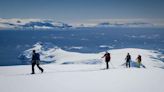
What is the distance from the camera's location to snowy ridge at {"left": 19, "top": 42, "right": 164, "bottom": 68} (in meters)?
68.1

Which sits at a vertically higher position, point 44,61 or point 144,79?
point 144,79

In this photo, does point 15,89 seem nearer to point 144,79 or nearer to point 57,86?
point 57,86

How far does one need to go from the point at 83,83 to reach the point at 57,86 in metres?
1.63

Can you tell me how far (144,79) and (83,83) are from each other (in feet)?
13.4

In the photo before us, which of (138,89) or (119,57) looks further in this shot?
(119,57)

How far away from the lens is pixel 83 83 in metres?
15.2

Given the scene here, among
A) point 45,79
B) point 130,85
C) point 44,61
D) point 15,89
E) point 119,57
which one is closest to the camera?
point 15,89

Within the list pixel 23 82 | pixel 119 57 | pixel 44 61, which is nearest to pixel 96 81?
pixel 23 82

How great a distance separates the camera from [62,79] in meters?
16.2

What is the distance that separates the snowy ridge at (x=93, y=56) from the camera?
68069 millimetres

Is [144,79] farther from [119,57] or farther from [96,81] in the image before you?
Result: [119,57]

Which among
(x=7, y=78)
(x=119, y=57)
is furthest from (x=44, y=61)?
(x=7, y=78)

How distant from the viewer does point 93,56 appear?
78312mm

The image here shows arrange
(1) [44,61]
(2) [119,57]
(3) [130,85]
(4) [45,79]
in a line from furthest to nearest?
(1) [44,61] < (2) [119,57] < (4) [45,79] < (3) [130,85]
